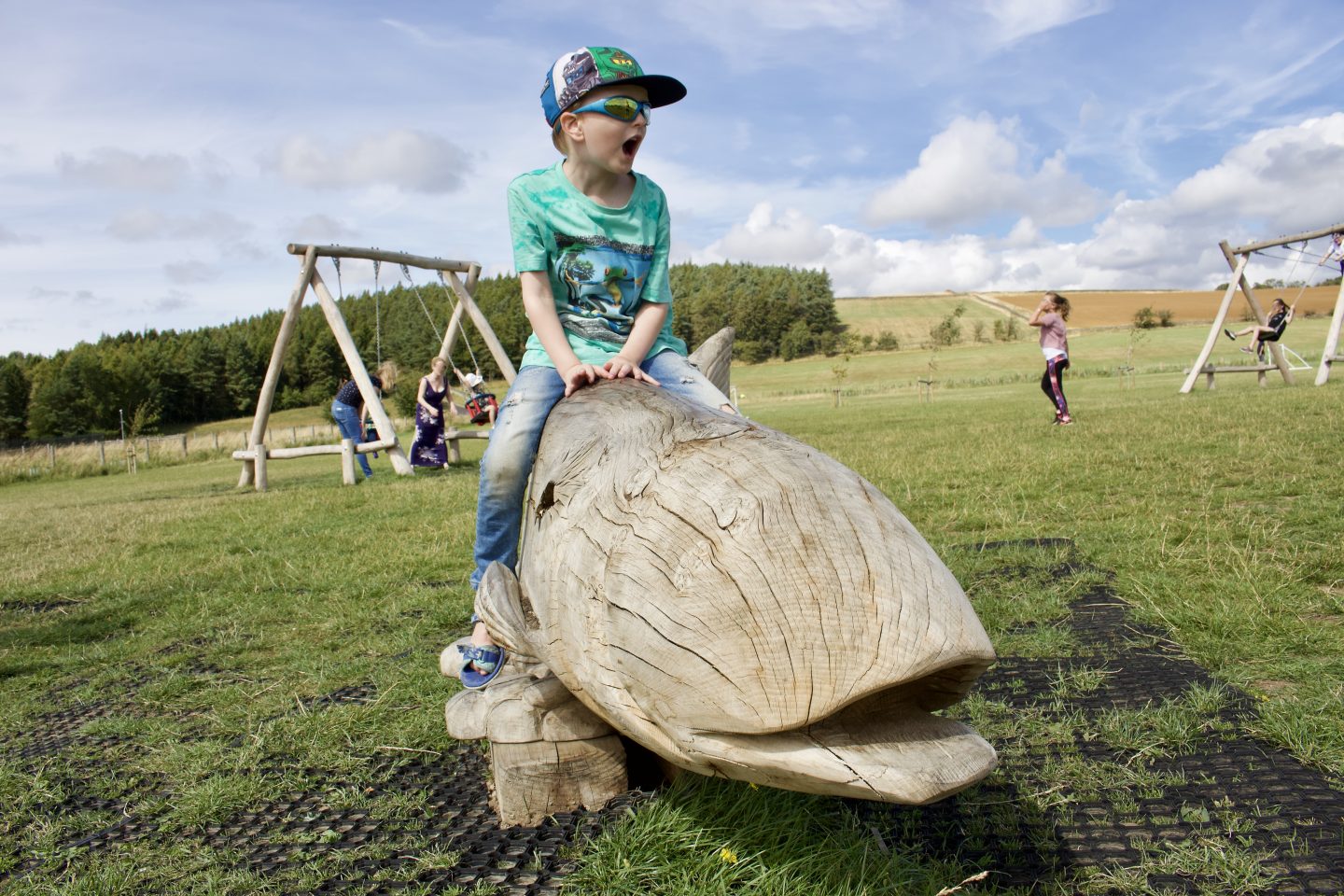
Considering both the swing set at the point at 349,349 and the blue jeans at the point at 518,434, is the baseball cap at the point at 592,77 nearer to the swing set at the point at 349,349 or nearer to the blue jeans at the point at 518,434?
the blue jeans at the point at 518,434

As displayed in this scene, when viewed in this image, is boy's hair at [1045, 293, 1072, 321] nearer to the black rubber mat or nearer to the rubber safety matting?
the rubber safety matting

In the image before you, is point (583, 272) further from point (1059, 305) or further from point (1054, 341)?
point (1059, 305)

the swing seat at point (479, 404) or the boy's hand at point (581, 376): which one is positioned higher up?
the boy's hand at point (581, 376)

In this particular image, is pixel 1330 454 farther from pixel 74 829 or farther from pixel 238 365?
pixel 238 365

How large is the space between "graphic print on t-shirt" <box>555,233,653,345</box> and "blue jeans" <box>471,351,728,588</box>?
0.73 feet

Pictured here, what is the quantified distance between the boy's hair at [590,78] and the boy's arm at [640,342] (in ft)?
2.44

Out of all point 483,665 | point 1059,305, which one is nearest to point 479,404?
point 1059,305

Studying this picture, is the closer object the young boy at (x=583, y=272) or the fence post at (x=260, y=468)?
the young boy at (x=583, y=272)

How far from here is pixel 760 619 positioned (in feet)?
5.54

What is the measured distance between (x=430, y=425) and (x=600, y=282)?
1130 centimetres

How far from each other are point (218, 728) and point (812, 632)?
3.29 m

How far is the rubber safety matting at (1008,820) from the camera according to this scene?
2471 millimetres

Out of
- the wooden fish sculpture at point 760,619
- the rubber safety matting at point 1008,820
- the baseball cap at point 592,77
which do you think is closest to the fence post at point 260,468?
the rubber safety matting at point 1008,820

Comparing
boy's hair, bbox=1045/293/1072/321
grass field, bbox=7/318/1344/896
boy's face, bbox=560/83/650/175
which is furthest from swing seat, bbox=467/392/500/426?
boy's face, bbox=560/83/650/175
